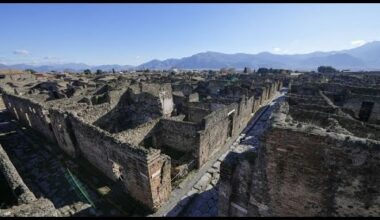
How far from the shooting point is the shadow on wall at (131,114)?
20.3 m

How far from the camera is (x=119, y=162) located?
11414 millimetres

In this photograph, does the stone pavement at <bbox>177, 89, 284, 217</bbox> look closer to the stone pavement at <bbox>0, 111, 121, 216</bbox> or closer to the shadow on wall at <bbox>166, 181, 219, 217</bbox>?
the shadow on wall at <bbox>166, 181, 219, 217</bbox>

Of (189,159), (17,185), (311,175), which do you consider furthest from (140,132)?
(311,175)

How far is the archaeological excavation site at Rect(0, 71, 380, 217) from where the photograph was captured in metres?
5.34

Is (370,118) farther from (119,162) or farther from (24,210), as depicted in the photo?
(24,210)

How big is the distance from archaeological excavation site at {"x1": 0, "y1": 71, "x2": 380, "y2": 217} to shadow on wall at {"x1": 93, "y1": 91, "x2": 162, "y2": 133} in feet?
0.38

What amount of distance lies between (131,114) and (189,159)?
398 inches

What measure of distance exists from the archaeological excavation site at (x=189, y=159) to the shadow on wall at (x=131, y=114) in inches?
4.5

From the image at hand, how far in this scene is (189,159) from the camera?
49.1 ft

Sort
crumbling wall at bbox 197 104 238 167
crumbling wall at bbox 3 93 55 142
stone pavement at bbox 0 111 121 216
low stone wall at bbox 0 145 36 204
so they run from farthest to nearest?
crumbling wall at bbox 3 93 55 142 → crumbling wall at bbox 197 104 238 167 → stone pavement at bbox 0 111 121 216 → low stone wall at bbox 0 145 36 204

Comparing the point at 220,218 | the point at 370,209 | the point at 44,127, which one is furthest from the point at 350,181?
the point at 44,127

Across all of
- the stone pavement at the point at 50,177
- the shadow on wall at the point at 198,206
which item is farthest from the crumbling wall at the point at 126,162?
the stone pavement at the point at 50,177

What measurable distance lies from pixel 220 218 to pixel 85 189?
8.95 metres

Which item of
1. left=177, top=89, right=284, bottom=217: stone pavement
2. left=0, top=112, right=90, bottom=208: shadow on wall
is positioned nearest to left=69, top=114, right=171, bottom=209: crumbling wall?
left=177, top=89, right=284, bottom=217: stone pavement
